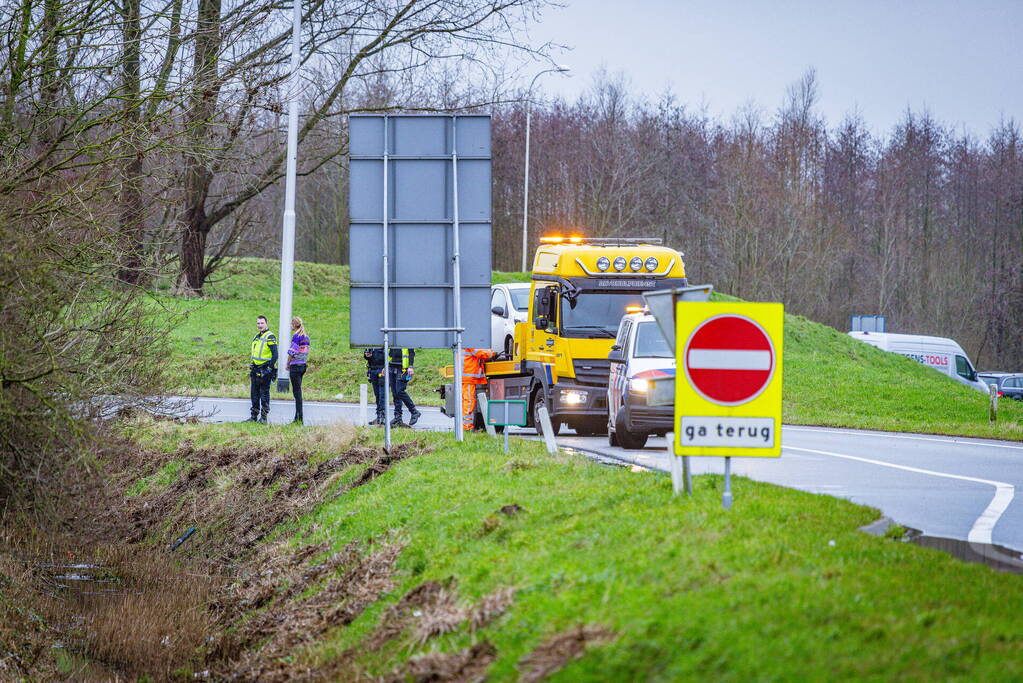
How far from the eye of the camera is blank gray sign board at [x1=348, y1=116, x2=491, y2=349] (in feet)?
47.6

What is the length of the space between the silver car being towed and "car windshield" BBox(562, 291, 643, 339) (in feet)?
4.88

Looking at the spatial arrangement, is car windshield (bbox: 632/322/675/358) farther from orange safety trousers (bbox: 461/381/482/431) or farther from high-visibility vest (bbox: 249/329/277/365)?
high-visibility vest (bbox: 249/329/277/365)

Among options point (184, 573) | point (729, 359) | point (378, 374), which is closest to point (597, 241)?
point (378, 374)

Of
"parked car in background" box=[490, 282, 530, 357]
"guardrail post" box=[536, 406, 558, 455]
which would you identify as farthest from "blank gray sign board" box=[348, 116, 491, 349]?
"parked car in background" box=[490, 282, 530, 357]

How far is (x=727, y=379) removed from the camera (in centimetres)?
812

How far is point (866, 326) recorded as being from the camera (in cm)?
5506

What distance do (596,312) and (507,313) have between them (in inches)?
145

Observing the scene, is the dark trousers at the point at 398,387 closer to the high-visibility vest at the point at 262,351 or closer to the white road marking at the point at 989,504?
the high-visibility vest at the point at 262,351

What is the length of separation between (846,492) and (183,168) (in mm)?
9180

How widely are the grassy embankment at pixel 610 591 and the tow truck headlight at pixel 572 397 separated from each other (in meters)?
8.12

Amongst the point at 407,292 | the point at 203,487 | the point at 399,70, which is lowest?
the point at 203,487

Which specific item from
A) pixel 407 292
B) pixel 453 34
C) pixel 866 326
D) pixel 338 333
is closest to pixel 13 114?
pixel 407 292

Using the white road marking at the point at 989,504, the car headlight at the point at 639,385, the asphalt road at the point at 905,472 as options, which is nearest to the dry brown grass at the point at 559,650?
the asphalt road at the point at 905,472

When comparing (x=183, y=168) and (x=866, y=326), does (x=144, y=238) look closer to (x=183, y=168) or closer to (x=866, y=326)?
(x=183, y=168)
